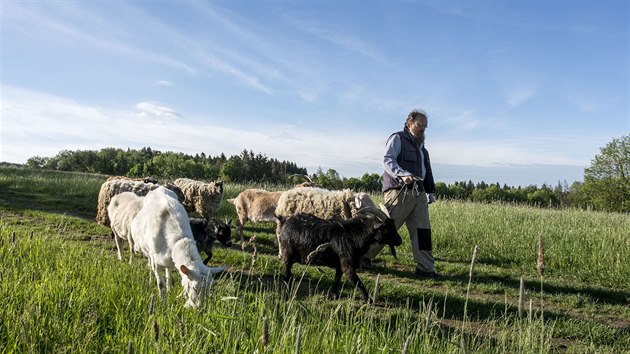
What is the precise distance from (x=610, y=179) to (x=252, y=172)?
4805cm

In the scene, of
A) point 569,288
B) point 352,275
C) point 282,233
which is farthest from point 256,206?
point 569,288

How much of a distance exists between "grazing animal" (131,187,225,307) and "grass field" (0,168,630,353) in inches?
6.2

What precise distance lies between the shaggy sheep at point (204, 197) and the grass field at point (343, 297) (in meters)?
1.55

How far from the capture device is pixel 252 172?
69.7 metres

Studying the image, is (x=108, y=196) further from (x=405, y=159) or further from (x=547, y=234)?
(x=547, y=234)

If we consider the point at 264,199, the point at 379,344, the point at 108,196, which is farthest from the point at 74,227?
the point at 379,344

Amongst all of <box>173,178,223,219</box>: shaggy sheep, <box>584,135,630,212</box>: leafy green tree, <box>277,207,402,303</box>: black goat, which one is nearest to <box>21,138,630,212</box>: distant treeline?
<box>584,135,630,212</box>: leafy green tree

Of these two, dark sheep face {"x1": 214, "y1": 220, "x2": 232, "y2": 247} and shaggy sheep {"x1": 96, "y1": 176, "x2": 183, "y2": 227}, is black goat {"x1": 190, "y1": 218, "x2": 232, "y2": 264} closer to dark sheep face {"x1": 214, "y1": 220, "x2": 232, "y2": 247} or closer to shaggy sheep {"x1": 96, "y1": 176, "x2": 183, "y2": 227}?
dark sheep face {"x1": 214, "y1": 220, "x2": 232, "y2": 247}

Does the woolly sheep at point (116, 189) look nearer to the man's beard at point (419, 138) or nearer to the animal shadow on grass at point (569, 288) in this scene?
the man's beard at point (419, 138)

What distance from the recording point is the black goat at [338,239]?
6621 mm

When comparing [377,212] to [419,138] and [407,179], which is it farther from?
[419,138]

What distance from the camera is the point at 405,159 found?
8047 mm

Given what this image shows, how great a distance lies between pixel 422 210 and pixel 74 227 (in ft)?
31.7

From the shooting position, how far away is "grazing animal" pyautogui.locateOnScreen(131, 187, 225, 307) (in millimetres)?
4406
